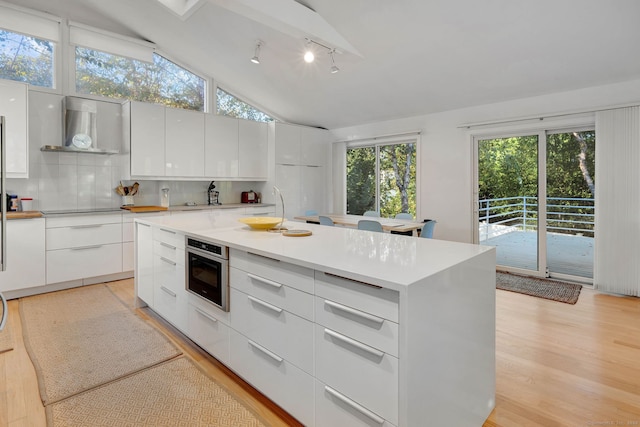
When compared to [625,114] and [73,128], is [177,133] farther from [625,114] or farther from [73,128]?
[625,114]

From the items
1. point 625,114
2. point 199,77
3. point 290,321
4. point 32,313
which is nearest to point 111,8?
point 199,77

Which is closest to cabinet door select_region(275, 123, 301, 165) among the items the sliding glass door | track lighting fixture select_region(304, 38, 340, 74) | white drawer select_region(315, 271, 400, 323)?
track lighting fixture select_region(304, 38, 340, 74)

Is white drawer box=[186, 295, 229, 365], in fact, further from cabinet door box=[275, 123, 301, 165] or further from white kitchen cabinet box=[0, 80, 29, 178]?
cabinet door box=[275, 123, 301, 165]

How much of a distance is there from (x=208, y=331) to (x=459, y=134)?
4021mm

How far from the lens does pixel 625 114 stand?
3.44m

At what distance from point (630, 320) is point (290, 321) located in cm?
307

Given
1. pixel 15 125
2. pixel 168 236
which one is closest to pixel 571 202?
pixel 168 236

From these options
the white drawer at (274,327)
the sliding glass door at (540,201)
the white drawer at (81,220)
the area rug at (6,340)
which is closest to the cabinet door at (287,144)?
the white drawer at (81,220)

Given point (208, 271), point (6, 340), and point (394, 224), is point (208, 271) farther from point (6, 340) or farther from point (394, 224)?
point (394, 224)

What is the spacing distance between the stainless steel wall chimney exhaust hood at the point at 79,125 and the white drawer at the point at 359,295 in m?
3.89

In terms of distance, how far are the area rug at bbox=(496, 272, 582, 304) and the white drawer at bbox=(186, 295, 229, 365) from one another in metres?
3.13

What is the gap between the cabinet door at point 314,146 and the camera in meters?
5.94

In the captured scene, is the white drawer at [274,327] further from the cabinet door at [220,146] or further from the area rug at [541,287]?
the cabinet door at [220,146]

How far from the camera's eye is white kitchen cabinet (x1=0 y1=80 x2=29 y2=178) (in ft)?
11.2
